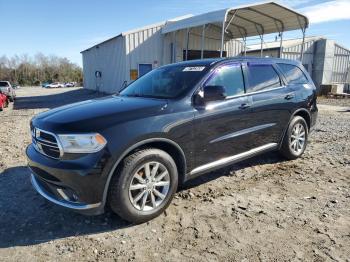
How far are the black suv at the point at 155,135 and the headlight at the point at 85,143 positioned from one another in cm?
1

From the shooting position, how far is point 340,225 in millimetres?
3363

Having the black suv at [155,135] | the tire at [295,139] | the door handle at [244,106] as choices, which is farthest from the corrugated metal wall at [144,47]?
the door handle at [244,106]

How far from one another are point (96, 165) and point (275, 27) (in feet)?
58.6

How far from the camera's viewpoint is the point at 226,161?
4262 millimetres

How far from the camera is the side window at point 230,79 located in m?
4.17

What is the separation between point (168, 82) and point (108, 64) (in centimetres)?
2002

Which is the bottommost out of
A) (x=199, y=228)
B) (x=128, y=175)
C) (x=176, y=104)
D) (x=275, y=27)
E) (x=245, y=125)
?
(x=199, y=228)

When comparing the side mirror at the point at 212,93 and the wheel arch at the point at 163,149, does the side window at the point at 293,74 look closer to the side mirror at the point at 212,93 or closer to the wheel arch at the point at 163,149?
the side mirror at the point at 212,93

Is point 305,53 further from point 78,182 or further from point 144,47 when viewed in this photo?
point 78,182

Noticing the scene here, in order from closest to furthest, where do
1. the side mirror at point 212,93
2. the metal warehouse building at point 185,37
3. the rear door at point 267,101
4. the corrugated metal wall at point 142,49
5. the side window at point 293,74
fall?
the side mirror at point 212,93 → the rear door at point 267,101 → the side window at point 293,74 → the metal warehouse building at point 185,37 → the corrugated metal wall at point 142,49

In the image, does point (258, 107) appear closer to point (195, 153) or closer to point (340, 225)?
point (195, 153)

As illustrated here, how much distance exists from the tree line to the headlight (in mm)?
82439

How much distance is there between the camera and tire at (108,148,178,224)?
125 inches

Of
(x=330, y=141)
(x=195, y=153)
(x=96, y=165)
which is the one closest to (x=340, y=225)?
(x=195, y=153)
